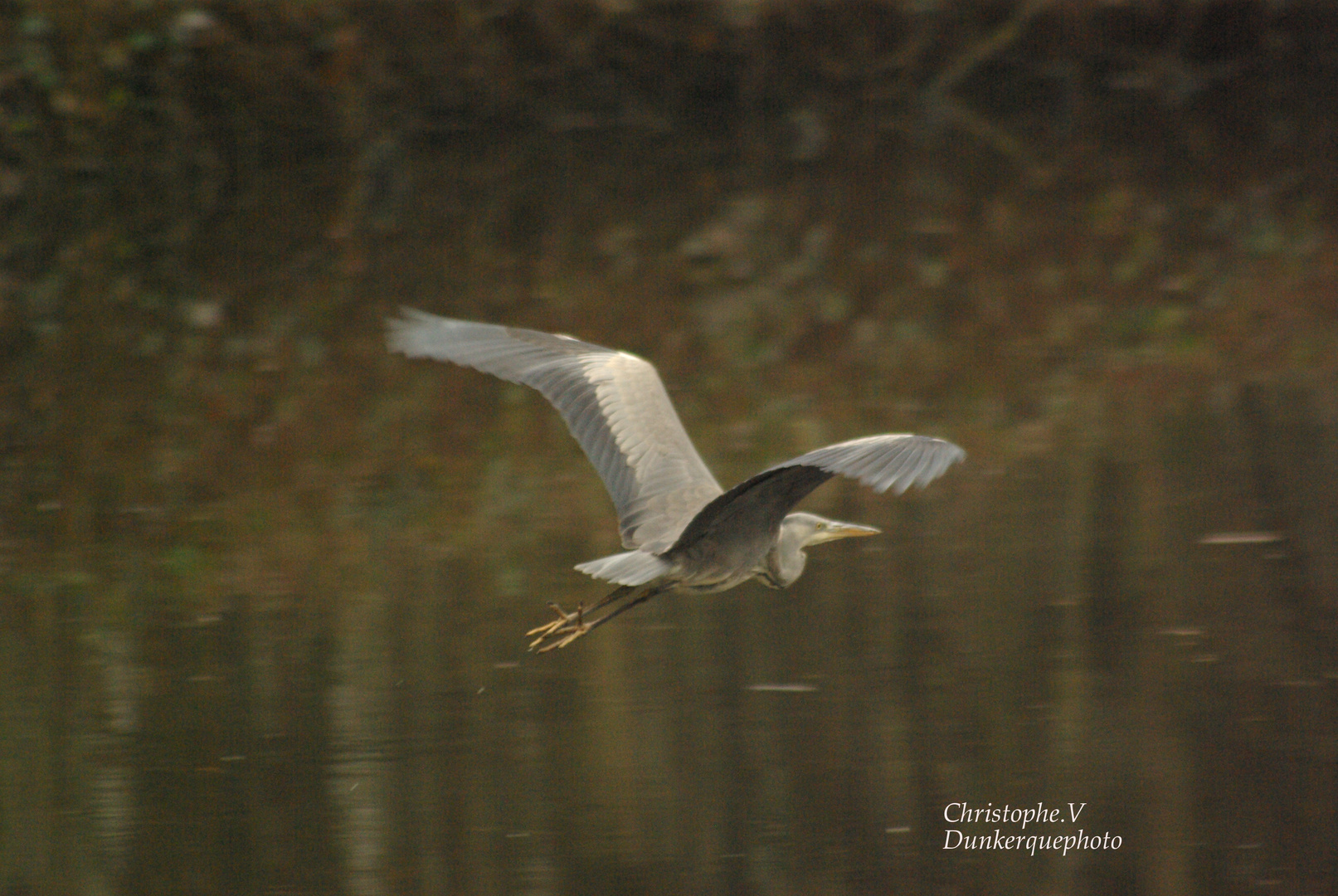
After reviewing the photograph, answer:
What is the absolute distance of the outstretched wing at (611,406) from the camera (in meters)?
4.03

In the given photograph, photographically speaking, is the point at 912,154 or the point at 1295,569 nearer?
the point at 1295,569

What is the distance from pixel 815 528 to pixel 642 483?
0.44 m

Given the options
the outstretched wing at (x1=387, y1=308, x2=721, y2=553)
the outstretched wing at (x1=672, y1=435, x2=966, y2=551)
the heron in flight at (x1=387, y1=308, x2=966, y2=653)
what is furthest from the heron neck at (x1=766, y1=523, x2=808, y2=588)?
the outstretched wing at (x1=672, y1=435, x2=966, y2=551)

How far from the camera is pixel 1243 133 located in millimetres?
12734

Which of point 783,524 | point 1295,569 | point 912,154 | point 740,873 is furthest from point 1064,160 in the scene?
point 740,873

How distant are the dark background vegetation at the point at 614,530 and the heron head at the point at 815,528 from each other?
298 millimetres

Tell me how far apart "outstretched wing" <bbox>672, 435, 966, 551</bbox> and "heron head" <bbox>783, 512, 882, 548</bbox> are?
0.41 m

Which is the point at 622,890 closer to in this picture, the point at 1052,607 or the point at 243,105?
the point at 1052,607

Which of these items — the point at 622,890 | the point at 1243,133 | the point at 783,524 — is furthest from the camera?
the point at 1243,133

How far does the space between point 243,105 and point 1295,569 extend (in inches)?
404

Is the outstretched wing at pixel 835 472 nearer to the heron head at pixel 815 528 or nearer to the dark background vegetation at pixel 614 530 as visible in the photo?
the heron head at pixel 815 528

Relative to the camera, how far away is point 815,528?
4.23 metres

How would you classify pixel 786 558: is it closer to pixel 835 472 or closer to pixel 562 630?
pixel 562 630

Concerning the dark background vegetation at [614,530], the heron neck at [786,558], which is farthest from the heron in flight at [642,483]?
the dark background vegetation at [614,530]
